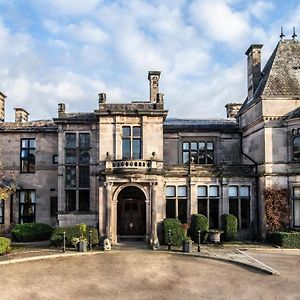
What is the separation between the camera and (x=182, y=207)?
2775cm

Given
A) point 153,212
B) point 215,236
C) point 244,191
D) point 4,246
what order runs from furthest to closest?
1. point 244,191
2. point 215,236
3. point 153,212
4. point 4,246

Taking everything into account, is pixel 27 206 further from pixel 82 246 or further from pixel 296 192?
pixel 296 192

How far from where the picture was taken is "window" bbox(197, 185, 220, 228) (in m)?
27.8

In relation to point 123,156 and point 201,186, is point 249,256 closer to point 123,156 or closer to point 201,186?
point 201,186

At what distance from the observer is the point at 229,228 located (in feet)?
86.6

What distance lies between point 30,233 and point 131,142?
32.4 ft

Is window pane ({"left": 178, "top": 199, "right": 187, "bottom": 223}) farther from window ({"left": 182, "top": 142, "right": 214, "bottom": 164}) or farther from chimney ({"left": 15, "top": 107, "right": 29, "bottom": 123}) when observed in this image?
chimney ({"left": 15, "top": 107, "right": 29, "bottom": 123})

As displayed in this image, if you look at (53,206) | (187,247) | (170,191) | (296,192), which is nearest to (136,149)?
(170,191)

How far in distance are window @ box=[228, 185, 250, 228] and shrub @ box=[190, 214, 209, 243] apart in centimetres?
276

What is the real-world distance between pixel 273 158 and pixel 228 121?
335 inches

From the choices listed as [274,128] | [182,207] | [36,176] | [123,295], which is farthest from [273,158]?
[36,176]

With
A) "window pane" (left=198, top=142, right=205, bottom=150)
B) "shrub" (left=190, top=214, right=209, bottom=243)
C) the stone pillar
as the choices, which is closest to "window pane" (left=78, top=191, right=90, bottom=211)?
Result: the stone pillar

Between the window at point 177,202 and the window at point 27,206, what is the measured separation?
11650mm

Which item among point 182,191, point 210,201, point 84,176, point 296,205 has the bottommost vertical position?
point 296,205
